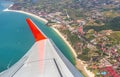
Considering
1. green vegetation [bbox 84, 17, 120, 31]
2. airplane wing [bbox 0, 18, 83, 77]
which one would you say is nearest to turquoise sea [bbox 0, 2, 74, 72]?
green vegetation [bbox 84, 17, 120, 31]

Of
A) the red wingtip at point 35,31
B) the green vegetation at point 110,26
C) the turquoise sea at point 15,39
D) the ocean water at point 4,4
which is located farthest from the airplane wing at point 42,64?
the ocean water at point 4,4

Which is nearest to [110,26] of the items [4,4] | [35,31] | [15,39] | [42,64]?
[15,39]

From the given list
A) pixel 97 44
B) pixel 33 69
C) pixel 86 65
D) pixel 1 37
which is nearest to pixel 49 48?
pixel 33 69

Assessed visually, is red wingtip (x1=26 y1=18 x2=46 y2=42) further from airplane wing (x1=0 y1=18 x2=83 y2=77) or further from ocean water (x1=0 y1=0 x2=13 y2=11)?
ocean water (x1=0 y1=0 x2=13 y2=11)

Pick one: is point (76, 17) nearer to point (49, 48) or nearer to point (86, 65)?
point (86, 65)

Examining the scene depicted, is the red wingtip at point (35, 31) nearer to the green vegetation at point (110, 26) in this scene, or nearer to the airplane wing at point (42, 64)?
the airplane wing at point (42, 64)
